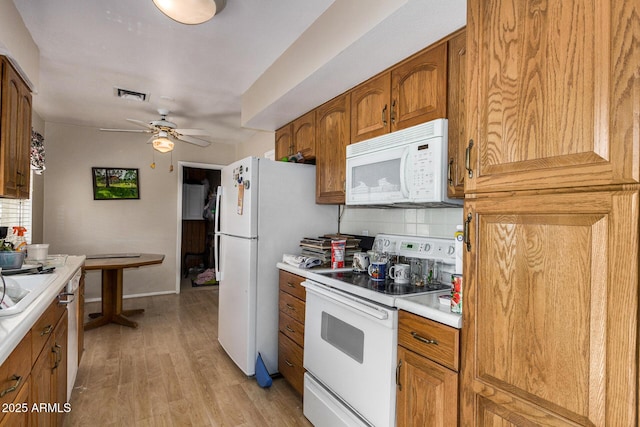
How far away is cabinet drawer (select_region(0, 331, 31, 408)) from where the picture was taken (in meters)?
1.00

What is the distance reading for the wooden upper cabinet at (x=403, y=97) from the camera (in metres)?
1.74

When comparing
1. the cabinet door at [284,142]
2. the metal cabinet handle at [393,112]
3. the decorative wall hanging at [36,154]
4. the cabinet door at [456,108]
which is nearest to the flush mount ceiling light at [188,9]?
the metal cabinet handle at [393,112]

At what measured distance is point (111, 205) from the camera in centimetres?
488

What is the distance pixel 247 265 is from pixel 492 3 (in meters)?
2.16

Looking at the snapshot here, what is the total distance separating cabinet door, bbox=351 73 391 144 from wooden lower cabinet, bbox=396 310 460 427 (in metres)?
1.15

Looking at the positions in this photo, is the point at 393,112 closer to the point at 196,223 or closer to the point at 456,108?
the point at 456,108

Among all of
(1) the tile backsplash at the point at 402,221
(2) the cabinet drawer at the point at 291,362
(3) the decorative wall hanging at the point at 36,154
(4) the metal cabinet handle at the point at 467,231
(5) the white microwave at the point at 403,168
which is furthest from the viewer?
(3) the decorative wall hanging at the point at 36,154

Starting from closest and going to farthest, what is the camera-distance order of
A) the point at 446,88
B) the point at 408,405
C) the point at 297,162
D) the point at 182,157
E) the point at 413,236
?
the point at 408,405
the point at 446,88
the point at 413,236
the point at 297,162
the point at 182,157

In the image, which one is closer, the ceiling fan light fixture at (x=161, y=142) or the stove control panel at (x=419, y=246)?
the stove control panel at (x=419, y=246)

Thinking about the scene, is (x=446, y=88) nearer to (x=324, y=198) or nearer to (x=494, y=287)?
(x=494, y=287)

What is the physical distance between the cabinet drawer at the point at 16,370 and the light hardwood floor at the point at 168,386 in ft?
3.75

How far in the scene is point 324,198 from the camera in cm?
272

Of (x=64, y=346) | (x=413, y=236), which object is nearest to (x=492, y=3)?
(x=413, y=236)

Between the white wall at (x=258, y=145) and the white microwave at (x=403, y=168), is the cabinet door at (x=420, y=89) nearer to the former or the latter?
the white microwave at (x=403, y=168)
